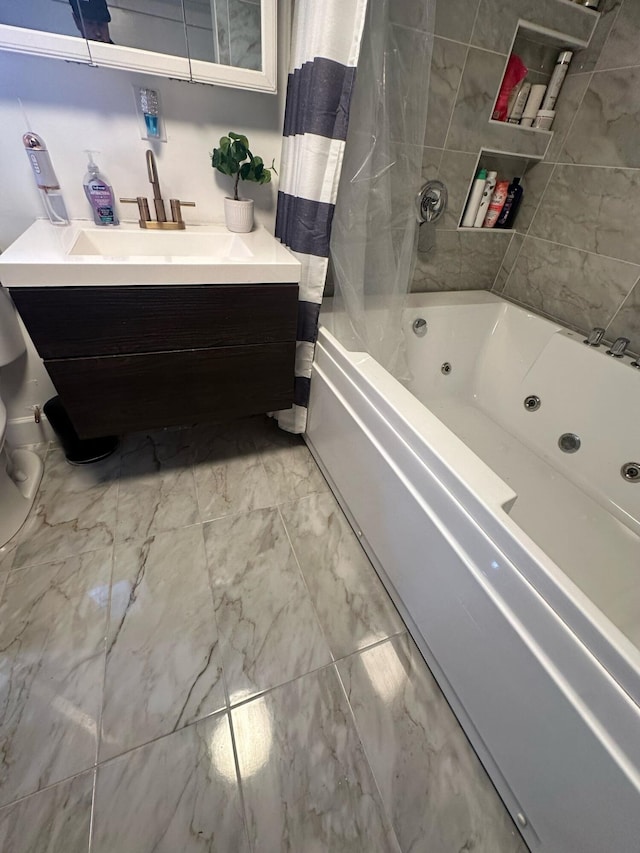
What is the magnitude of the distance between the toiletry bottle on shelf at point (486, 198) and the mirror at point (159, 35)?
2.92 ft

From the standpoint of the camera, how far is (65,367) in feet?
3.09

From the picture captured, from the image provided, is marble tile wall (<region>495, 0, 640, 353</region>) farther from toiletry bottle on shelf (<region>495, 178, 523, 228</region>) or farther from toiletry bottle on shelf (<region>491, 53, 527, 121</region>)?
toiletry bottle on shelf (<region>491, 53, 527, 121</region>)

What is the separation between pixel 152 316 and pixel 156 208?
47cm

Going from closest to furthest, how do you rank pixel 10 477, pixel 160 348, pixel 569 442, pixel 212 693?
pixel 212 693 → pixel 160 348 → pixel 10 477 → pixel 569 442

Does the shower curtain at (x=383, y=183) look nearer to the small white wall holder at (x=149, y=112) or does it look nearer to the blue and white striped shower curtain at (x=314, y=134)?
the blue and white striped shower curtain at (x=314, y=134)

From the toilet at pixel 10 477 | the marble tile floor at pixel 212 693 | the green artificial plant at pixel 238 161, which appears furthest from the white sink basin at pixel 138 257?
the marble tile floor at pixel 212 693

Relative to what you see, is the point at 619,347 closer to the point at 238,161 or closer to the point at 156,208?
the point at 238,161

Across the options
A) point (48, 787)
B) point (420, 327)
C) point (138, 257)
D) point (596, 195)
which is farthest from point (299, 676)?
point (596, 195)

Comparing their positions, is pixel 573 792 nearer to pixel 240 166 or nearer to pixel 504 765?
pixel 504 765

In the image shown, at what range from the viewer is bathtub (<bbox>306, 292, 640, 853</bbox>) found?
0.57 m

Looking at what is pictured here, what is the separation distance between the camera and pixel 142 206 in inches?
45.1

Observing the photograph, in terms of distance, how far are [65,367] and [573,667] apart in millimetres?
1260

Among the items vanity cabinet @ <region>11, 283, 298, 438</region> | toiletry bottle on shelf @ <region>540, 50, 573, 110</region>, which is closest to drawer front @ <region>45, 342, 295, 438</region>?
vanity cabinet @ <region>11, 283, 298, 438</region>

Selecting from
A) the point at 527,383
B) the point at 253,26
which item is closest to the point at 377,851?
the point at 527,383
